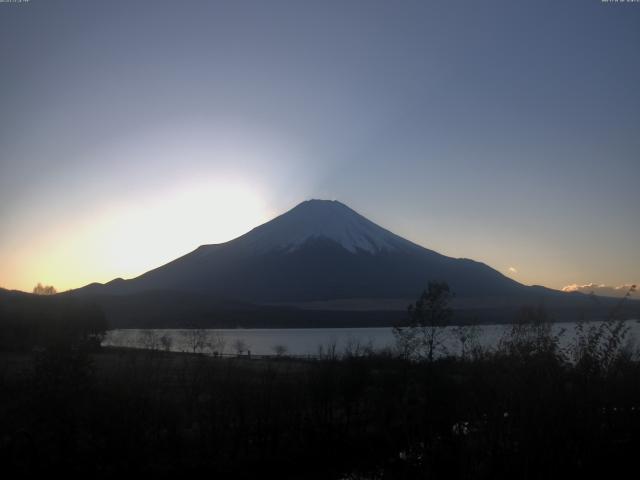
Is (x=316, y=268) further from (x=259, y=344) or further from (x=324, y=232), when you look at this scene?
(x=259, y=344)

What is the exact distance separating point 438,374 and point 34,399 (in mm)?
12354

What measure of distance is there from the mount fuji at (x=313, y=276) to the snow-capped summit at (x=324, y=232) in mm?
303

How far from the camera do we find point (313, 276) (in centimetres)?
15862

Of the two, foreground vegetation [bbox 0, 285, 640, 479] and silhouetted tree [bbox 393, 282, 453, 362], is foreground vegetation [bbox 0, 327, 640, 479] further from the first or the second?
silhouetted tree [bbox 393, 282, 453, 362]

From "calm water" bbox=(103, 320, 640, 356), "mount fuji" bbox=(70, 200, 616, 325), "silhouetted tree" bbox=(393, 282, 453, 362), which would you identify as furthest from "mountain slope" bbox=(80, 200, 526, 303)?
"silhouetted tree" bbox=(393, 282, 453, 362)

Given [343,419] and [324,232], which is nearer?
[343,419]

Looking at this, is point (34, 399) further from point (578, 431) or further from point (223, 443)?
point (578, 431)

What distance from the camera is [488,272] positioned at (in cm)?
17312

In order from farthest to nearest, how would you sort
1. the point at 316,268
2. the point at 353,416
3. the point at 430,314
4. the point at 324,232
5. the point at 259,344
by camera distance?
the point at 324,232 → the point at 316,268 → the point at 259,344 → the point at 430,314 → the point at 353,416

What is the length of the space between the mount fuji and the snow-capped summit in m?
0.30

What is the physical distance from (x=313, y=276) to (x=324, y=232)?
2842cm

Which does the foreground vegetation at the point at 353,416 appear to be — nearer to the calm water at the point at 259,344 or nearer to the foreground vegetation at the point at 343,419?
the foreground vegetation at the point at 343,419

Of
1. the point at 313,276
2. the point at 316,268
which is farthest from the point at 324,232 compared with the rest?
the point at 313,276

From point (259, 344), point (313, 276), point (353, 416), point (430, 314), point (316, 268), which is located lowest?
point (353, 416)
